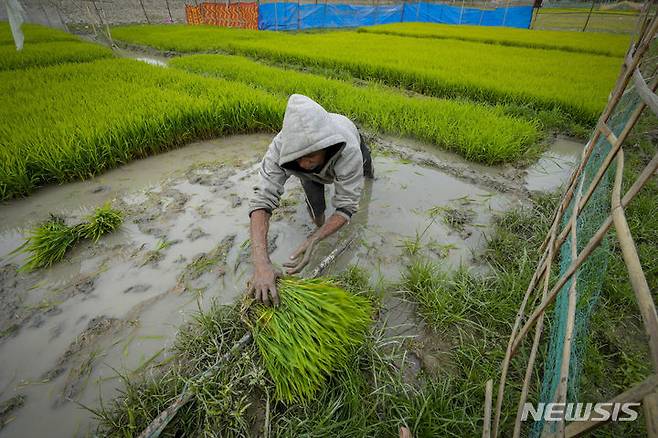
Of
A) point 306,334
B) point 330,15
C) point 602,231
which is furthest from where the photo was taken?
point 330,15

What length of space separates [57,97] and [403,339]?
5466mm

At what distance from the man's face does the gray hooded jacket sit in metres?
0.06

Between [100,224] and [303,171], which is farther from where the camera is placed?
[100,224]

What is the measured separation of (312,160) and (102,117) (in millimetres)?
3394

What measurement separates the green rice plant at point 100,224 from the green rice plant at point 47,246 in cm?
9

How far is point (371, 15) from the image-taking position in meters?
19.8

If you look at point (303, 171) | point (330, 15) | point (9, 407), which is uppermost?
point (330, 15)

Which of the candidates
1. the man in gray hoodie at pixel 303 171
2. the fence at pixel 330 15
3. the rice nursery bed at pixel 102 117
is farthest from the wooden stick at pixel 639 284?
the fence at pixel 330 15

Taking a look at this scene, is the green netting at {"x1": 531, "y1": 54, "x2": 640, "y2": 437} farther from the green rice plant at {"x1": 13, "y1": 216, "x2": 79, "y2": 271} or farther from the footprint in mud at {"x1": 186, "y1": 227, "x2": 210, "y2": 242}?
the green rice plant at {"x1": 13, "y1": 216, "x2": 79, "y2": 271}

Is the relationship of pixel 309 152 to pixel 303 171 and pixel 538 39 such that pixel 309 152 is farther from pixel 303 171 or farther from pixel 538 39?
pixel 538 39

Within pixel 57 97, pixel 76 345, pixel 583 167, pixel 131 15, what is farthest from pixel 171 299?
pixel 131 15

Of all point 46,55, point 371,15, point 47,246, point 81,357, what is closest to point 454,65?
point 47,246

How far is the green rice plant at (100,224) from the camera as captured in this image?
8.50 ft

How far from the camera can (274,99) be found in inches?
188
